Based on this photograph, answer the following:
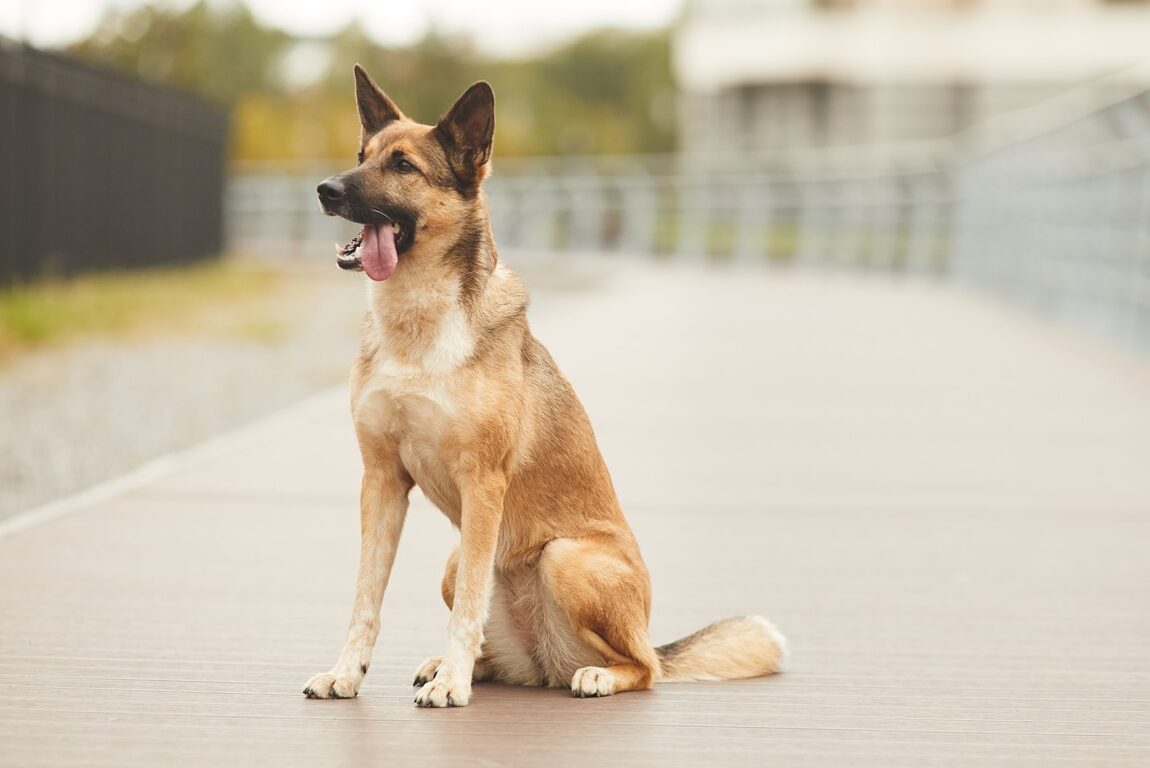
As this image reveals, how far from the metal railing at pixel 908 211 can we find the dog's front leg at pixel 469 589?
1016cm

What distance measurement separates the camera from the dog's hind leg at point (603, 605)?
3697 millimetres

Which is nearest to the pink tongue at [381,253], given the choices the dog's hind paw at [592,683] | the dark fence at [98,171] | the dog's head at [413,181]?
the dog's head at [413,181]

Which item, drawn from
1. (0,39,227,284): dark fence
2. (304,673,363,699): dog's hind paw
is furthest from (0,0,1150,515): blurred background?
(304,673,363,699): dog's hind paw

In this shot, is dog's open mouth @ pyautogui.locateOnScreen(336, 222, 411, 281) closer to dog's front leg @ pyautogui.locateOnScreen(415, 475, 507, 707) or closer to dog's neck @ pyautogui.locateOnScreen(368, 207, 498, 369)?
dog's neck @ pyautogui.locateOnScreen(368, 207, 498, 369)

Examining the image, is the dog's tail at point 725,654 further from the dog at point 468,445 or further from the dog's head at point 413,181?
the dog's head at point 413,181

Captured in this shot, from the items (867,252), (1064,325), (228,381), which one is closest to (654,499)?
(228,381)

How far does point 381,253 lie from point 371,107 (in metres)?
0.42

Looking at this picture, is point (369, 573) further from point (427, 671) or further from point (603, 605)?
point (603, 605)

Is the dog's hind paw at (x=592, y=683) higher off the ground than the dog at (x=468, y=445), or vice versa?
the dog at (x=468, y=445)

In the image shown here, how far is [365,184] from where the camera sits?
358 cm

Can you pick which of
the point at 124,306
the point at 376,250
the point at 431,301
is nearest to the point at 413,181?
the point at 376,250

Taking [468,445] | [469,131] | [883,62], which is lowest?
[468,445]

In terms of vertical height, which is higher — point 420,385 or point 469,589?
point 420,385

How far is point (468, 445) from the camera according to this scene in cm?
363
